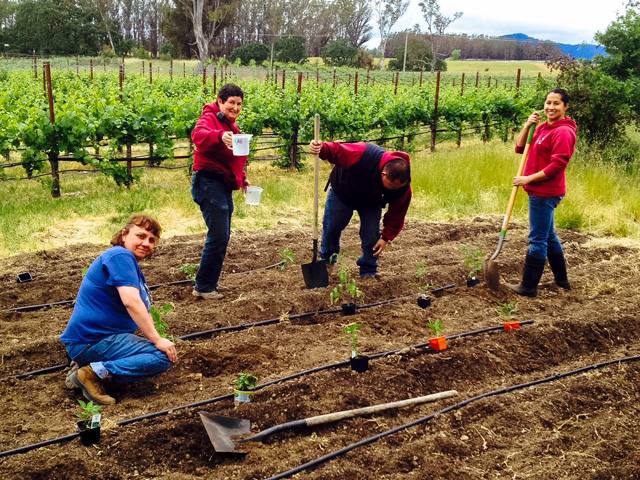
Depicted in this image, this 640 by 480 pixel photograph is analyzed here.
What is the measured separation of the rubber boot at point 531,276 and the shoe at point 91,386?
3.51 metres

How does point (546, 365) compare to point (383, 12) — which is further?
point (383, 12)

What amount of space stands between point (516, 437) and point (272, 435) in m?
1.30

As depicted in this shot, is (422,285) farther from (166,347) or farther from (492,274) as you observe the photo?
(166,347)

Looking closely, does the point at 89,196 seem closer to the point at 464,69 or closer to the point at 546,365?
the point at 546,365

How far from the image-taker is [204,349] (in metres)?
3.97

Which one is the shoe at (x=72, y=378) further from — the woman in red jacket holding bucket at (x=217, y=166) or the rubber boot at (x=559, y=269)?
the rubber boot at (x=559, y=269)

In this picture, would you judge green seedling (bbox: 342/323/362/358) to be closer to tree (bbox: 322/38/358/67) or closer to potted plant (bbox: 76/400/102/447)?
potted plant (bbox: 76/400/102/447)

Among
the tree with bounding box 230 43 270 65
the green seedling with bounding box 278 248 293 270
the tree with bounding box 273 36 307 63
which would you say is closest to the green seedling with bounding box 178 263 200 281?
the green seedling with bounding box 278 248 293 270

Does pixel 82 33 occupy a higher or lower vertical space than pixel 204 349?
higher

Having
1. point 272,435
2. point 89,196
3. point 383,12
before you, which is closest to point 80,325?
point 272,435

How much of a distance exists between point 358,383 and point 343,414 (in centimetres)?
40

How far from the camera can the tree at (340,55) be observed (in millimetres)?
48438

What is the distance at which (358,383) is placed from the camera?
359 centimetres

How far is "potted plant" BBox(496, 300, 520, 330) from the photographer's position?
14.5 ft
